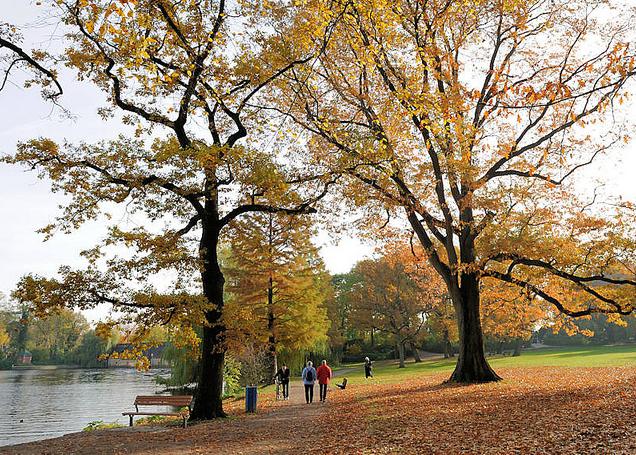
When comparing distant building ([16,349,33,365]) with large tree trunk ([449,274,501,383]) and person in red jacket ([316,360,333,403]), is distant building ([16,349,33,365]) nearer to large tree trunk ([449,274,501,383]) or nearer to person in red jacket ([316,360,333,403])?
person in red jacket ([316,360,333,403])

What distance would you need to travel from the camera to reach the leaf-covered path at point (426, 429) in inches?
328

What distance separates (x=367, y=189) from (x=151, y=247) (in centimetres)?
784

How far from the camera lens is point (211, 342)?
14984mm

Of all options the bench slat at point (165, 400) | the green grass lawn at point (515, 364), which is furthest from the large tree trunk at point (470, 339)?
the bench slat at point (165, 400)

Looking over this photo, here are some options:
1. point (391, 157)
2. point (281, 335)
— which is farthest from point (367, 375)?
point (391, 157)

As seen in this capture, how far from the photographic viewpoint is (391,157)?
14.0 meters

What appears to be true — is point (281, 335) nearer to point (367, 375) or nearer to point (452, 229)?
point (367, 375)

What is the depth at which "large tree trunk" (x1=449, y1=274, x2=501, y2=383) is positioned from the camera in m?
19.4

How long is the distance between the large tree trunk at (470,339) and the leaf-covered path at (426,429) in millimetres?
2881

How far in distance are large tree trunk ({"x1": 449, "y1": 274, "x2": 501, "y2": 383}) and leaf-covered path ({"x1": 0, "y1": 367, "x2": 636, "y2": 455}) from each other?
2.88 m

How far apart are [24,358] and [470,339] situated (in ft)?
253

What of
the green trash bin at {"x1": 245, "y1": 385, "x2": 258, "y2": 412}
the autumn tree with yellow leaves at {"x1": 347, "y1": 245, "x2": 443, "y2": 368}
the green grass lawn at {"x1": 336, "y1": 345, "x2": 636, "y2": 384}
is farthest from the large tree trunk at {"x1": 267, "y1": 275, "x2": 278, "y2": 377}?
the autumn tree with yellow leaves at {"x1": 347, "y1": 245, "x2": 443, "y2": 368}

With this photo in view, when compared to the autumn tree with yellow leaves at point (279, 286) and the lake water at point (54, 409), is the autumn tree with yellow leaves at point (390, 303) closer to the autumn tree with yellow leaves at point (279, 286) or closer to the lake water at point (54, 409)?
the autumn tree with yellow leaves at point (279, 286)

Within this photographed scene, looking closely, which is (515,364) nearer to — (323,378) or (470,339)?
(470,339)
